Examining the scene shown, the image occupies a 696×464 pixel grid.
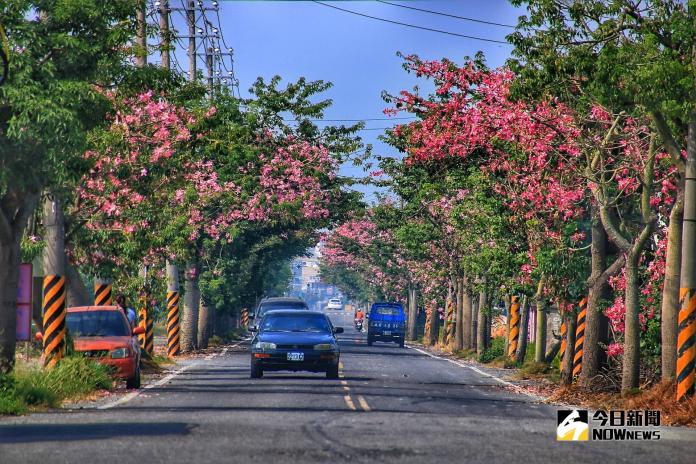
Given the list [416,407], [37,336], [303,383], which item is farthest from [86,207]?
[416,407]

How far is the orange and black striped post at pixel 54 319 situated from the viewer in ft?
82.0

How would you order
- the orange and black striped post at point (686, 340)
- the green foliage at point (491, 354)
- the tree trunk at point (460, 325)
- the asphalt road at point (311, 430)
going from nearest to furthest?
the asphalt road at point (311, 430), the orange and black striped post at point (686, 340), the green foliage at point (491, 354), the tree trunk at point (460, 325)

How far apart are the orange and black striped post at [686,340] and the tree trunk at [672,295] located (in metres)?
0.51

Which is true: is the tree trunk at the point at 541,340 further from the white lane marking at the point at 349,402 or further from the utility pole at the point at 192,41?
the white lane marking at the point at 349,402

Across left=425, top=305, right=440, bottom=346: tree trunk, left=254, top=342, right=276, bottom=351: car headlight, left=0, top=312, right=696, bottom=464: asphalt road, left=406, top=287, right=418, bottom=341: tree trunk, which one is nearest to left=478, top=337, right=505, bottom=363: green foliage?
left=254, top=342, right=276, bottom=351: car headlight

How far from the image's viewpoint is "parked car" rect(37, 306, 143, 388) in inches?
989

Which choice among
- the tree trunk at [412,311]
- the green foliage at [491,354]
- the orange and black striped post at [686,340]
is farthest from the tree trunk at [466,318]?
the orange and black striped post at [686,340]

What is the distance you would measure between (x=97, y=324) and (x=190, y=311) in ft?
71.6

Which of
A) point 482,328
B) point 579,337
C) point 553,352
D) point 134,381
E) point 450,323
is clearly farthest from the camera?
point 450,323

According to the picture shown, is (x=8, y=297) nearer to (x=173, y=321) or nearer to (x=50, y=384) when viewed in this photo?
(x=50, y=384)

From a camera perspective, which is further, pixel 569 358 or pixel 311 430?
pixel 569 358

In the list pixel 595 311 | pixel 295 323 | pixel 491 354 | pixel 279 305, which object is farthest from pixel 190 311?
pixel 595 311

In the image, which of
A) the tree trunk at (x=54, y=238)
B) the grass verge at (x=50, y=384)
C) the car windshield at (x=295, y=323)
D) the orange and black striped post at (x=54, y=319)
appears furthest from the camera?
the car windshield at (x=295, y=323)

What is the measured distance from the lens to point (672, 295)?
876 inches
